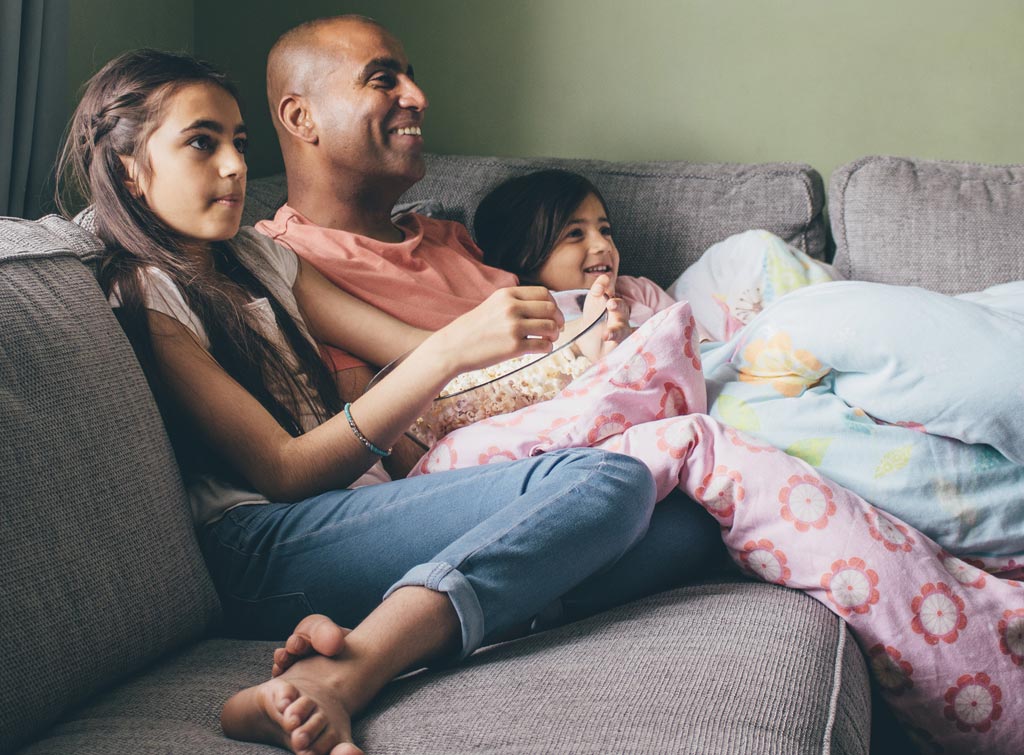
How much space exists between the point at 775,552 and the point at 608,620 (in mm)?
207

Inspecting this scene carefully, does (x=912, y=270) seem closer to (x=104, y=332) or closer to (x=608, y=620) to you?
(x=608, y=620)

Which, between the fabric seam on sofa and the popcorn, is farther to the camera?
the popcorn

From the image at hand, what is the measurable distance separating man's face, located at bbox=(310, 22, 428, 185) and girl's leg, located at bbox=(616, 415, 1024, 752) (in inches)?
30.2

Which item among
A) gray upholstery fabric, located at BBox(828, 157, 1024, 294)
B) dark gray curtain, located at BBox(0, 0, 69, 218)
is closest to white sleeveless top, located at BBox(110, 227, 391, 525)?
dark gray curtain, located at BBox(0, 0, 69, 218)

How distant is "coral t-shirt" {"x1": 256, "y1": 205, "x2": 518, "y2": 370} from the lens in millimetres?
1497

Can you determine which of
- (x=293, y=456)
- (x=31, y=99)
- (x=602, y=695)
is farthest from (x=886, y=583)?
(x=31, y=99)

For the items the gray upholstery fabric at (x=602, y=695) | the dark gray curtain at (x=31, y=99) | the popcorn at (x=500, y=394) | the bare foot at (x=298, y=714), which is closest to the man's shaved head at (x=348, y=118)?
the dark gray curtain at (x=31, y=99)

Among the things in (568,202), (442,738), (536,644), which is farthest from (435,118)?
(442,738)

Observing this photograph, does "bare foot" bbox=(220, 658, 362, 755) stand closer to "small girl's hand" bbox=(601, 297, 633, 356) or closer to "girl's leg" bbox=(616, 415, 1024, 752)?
"girl's leg" bbox=(616, 415, 1024, 752)

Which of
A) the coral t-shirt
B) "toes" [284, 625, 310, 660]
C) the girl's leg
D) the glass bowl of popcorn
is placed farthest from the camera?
the coral t-shirt

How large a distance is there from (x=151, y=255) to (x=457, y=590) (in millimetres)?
558

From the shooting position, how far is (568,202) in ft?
5.84

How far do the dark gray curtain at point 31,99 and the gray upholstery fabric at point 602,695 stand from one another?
3.11 ft

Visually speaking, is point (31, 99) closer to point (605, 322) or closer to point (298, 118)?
point (298, 118)
